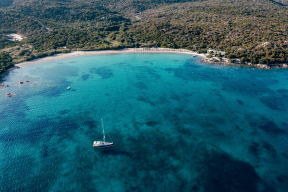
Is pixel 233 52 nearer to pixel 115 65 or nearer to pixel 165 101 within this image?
pixel 165 101

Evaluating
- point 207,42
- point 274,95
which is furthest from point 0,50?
point 274,95

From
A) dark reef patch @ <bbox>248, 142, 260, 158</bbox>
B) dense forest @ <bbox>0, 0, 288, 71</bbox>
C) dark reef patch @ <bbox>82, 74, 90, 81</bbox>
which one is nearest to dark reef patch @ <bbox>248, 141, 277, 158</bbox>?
dark reef patch @ <bbox>248, 142, 260, 158</bbox>

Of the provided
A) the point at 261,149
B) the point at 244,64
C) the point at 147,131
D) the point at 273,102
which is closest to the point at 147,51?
the point at 244,64

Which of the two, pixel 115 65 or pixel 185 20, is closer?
pixel 115 65

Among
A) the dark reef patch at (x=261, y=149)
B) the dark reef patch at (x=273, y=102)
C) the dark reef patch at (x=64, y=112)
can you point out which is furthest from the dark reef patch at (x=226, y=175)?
the dark reef patch at (x=64, y=112)

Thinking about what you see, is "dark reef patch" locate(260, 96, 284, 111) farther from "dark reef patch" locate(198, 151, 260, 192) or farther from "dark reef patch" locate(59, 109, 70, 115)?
"dark reef patch" locate(59, 109, 70, 115)

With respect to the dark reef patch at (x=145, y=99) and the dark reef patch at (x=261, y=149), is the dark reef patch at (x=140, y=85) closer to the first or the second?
the dark reef patch at (x=145, y=99)
